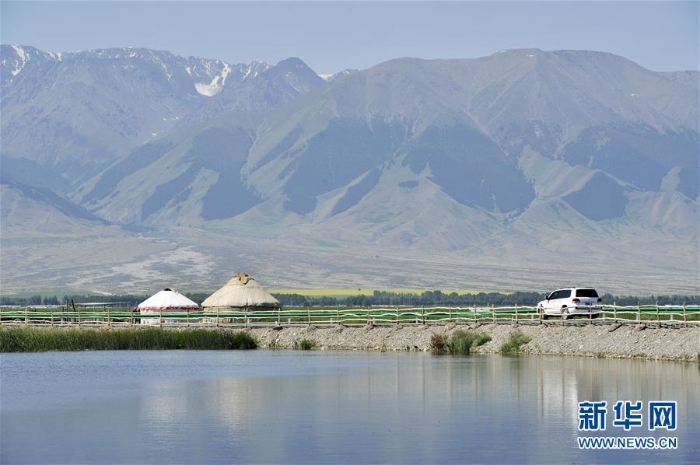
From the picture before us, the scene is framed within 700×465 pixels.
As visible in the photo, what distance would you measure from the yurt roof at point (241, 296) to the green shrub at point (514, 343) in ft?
86.4

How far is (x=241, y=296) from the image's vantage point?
87.9 meters

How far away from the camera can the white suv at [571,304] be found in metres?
66.8

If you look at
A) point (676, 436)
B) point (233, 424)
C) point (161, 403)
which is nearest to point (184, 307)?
point (161, 403)

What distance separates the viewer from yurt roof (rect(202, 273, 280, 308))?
3442 inches

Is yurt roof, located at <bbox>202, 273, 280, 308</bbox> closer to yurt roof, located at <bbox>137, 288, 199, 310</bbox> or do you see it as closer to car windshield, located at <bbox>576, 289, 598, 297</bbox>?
yurt roof, located at <bbox>137, 288, 199, 310</bbox>

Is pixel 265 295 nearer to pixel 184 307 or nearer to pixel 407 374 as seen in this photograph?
pixel 184 307

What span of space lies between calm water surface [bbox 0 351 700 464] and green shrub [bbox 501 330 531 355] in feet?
18.0

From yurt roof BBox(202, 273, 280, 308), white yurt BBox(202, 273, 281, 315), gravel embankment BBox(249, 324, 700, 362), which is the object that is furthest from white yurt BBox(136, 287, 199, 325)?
gravel embankment BBox(249, 324, 700, 362)

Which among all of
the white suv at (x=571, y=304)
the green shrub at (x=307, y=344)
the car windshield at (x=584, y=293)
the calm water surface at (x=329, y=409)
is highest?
the car windshield at (x=584, y=293)

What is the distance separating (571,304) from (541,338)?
5044mm

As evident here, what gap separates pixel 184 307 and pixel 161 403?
49.6 metres

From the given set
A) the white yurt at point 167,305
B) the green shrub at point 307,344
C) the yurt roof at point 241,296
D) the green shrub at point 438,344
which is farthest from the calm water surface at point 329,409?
the white yurt at point 167,305

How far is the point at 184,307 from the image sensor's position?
3541 inches

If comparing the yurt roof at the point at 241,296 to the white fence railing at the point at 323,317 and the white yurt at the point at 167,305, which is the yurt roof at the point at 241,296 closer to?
Answer: the white yurt at the point at 167,305
